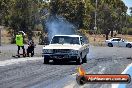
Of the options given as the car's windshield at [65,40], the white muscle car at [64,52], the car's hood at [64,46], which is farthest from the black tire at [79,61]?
the car's windshield at [65,40]

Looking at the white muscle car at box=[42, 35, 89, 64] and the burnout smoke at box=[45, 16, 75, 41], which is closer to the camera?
the white muscle car at box=[42, 35, 89, 64]

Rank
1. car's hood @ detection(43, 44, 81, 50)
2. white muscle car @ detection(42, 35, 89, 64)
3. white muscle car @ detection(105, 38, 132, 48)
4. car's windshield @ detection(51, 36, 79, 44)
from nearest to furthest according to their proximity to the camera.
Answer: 1. white muscle car @ detection(42, 35, 89, 64)
2. car's hood @ detection(43, 44, 81, 50)
3. car's windshield @ detection(51, 36, 79, 44)
4. white muscle car @ detection(105, 38, 132, 48)

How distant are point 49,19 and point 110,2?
3612 centimetres

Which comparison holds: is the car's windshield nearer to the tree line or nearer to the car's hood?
the car's hood

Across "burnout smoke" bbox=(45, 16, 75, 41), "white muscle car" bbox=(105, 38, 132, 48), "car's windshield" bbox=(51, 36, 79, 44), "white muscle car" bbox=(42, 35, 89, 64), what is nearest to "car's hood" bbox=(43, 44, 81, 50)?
"white muscle car" bbox=(42, 35, 89, 64)

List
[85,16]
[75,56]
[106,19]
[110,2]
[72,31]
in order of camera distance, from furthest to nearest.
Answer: [110,2]
[106,19]
[85,16]
[72,31]
[75,56]

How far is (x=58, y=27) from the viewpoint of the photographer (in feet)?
191

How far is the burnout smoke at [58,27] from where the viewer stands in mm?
→ 58031

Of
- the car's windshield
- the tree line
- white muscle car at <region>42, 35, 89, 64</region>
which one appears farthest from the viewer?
the tree line

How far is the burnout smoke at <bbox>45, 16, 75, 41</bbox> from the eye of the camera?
2285 inches

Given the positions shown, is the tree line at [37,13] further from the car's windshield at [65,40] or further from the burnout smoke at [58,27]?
the car's windshield at [65,40]

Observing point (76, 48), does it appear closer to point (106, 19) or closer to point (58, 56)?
point (58, 56)

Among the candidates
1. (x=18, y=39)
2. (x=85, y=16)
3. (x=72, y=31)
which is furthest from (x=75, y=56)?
(x=85, y=16)

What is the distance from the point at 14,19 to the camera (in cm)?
5934
